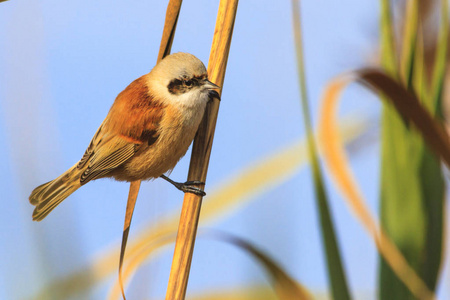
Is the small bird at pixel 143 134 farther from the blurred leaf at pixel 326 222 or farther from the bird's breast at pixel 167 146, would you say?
the blurred leaf at pixel 326 222

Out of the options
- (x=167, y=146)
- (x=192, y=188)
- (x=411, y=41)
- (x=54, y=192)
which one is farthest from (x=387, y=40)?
(x=54, y=192)

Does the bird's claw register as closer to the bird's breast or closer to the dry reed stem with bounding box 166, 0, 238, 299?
the dry reed stem with bounding box 166, 0, 238, 299

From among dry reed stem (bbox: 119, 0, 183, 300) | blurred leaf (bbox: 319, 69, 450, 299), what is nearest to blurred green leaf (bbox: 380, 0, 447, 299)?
blurred leaf (bbox: 319, 69, 450, 299)

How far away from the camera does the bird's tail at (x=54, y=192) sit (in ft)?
8.30

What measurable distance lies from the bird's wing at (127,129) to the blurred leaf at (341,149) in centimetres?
123

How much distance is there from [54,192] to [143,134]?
58 cm

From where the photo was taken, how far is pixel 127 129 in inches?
101

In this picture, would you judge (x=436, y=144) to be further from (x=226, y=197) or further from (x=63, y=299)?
(x=63, y=299)

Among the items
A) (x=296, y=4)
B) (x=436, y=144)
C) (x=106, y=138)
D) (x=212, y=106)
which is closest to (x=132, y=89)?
(x=106, y=138)

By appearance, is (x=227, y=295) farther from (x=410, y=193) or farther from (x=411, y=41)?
(x=411, y=41)

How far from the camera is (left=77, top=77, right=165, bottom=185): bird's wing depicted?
100 inches

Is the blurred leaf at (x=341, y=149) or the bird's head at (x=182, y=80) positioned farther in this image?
the bird's head at (x=182, y=80)

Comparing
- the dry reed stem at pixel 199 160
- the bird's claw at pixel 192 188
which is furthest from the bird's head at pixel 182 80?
the bird's claw at pixel 192 188

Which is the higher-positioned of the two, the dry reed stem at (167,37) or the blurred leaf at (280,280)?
the dry reed stem at (167,37)
